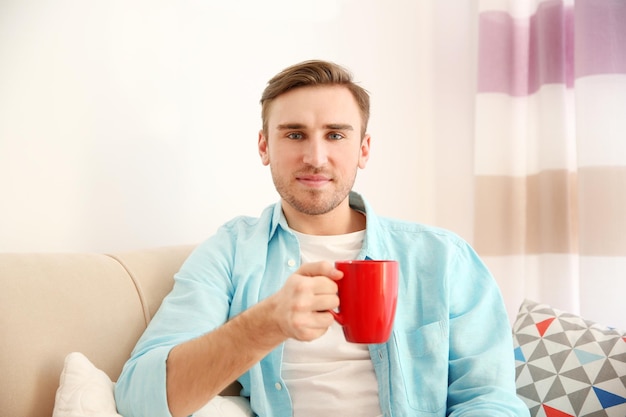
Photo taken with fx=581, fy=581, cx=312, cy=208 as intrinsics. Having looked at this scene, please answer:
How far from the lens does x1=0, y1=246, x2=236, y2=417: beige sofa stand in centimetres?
103

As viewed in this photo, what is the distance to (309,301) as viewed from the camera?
0.84 metres

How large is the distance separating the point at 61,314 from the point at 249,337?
16.6 inches

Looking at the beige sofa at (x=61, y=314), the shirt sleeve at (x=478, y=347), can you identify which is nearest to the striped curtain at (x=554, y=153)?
the shirt sleeve at (x=478, y=347)

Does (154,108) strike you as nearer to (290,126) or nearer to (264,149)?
(264,149)

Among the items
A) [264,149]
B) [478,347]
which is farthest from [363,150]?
[478,347]

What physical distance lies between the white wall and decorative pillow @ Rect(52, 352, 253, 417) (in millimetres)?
468

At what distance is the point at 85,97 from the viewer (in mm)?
1503

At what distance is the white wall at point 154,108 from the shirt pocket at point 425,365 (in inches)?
31.1

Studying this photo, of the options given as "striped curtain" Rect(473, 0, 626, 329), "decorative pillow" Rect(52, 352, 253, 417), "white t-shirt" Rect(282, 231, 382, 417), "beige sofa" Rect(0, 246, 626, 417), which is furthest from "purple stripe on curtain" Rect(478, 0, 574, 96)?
"decorative pillow" Rect(52, 352, 253, 417)

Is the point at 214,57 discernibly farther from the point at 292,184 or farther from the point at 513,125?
the point at 513,125

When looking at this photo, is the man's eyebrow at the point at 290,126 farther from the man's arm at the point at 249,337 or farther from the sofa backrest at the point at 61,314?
the man's arm at the point at 249,337

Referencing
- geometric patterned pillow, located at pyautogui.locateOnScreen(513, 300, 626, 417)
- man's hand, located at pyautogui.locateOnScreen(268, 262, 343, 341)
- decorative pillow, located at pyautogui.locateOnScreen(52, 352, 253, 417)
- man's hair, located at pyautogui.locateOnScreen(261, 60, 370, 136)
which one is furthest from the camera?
man's hair, located at pyautogui.locateOnScreen(261, 60, 370, 136)

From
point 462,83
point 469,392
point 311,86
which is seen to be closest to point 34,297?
point 311,86

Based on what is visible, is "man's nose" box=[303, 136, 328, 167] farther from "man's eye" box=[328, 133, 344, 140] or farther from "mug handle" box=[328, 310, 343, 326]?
"mug handle" box=[328, 310, 343, 326]
